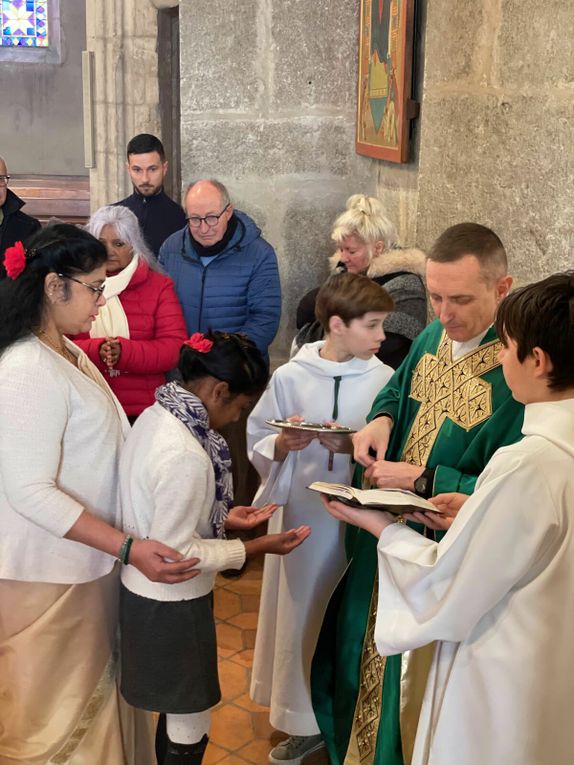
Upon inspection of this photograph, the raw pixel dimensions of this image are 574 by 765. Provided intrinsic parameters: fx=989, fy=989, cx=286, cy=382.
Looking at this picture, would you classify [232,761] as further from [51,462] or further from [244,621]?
[51,462]

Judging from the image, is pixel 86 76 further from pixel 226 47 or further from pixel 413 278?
pixel 413 278

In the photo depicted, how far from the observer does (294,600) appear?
3.54 meters

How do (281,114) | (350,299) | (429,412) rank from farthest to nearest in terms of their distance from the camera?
(281,114) → (350,299) → (429,412)

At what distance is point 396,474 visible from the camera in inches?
107

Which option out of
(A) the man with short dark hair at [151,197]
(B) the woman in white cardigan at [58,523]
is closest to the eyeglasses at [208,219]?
(A) the man with short dark hair at [151,197]

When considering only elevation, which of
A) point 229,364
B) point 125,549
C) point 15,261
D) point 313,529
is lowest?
→ point 313,529

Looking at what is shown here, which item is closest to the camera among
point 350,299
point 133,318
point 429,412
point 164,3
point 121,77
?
point 429,412

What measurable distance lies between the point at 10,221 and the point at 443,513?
358cm

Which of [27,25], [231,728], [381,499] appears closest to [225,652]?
[231,728]

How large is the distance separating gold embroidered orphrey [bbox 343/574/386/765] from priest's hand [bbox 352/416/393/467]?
43 centimetres

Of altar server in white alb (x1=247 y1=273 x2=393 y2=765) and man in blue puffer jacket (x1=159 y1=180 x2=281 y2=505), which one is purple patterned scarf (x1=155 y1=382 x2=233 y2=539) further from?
man in blue puffer jacket (x1=159 y1=180 x2=281 y2=505)

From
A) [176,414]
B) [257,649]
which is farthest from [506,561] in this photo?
[257,649]

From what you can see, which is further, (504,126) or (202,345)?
(504,126)

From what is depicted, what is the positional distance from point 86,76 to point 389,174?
3066 millimetres
